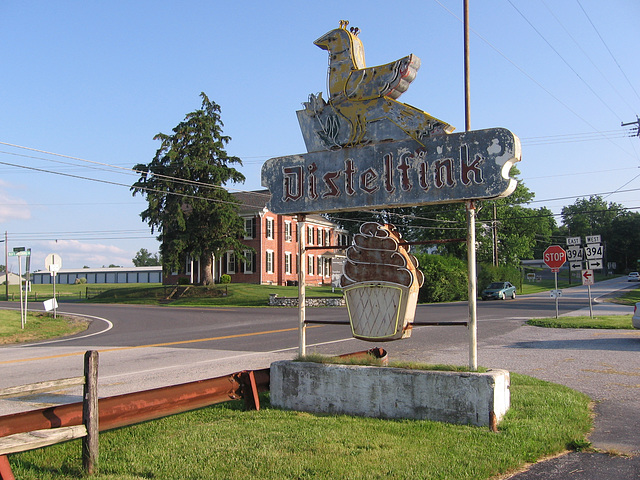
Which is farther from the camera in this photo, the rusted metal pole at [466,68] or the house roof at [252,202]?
the house roof at [252,202]

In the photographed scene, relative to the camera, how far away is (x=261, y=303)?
40250 millimetres

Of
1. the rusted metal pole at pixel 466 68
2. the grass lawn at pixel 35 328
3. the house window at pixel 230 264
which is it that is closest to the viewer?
the grass lawn at pixel 35 328

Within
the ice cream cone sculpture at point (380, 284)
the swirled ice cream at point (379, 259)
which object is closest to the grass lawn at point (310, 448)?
the ice cream cone sculpture at point (380, 284)

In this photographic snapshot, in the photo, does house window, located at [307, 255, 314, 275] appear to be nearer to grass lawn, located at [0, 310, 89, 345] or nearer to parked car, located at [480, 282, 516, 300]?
parked car, located at [480, 282, 516, 300]

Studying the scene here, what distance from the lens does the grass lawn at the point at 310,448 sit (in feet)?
15.3

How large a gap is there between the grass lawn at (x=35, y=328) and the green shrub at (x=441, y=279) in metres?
22.8

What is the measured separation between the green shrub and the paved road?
17.4 meters

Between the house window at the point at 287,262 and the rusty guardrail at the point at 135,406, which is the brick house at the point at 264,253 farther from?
the rusty guardrail at the point at 135,406

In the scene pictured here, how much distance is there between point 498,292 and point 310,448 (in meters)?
40.5

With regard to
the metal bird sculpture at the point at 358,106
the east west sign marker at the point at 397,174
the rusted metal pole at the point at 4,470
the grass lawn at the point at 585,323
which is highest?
the metal bird sculpture at the point at 358,106

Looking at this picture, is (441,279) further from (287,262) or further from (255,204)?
(255,204)

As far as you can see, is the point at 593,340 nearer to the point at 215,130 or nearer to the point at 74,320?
the point at 74,320

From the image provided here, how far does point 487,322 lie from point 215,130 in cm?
3292

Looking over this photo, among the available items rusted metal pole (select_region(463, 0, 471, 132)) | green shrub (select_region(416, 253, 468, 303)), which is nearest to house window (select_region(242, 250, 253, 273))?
green shrub (select_region(416, 253, 468, 303))
